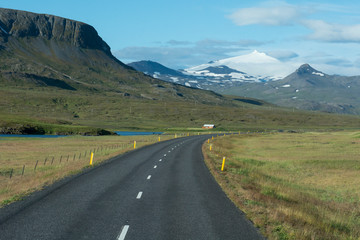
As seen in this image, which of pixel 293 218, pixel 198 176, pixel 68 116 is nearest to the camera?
pixel 293 218

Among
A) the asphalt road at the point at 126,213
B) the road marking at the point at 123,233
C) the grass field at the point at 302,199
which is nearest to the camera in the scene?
the road marking at the point at 123,233

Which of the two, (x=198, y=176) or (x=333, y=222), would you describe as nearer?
(x=333, y=222)

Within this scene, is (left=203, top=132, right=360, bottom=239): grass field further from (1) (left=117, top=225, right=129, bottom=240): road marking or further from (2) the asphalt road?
(1) (left=117, top=225, right=129, bottom=240): road marking

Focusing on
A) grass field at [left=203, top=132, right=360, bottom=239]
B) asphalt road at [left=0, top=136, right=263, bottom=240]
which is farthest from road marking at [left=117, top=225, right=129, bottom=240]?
grass field at [left=203, top=132, right=360, bottom=239]

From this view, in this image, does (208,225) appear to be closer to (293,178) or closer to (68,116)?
(293,178)

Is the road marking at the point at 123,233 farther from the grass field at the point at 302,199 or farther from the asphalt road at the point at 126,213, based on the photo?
the grass field at the point at 302,199

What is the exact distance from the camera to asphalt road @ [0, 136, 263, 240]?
12.6 meters

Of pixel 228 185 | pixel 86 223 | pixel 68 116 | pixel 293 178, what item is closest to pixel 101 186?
pixel 228 185

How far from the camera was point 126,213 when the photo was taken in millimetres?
15406

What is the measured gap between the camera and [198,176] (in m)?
27.8

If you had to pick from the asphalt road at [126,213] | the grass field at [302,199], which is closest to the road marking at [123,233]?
the asphalt road at [126,213]

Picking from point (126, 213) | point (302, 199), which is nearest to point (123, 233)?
point (126, 213)

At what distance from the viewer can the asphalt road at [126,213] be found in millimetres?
12586

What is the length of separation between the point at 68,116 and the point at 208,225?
189247 millimetres
